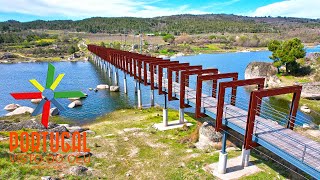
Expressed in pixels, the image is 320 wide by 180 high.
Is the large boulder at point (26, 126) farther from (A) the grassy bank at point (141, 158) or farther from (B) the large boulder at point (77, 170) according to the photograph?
(B) the large boulder at point (77, 170)

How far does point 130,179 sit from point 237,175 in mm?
8573

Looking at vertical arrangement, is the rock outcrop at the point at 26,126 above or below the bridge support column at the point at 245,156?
below

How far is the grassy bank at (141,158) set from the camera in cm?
1895

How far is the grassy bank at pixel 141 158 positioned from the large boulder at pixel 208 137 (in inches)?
31.3

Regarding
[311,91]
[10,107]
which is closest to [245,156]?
[311,91]

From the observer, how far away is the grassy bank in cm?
1895

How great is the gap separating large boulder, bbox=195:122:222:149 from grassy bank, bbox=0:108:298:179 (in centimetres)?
79

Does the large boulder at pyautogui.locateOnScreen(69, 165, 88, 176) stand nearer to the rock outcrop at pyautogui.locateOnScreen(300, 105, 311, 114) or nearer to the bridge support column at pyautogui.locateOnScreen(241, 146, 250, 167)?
the bridge support column at pyautogui.locateOnScreen(241, 146, 250, 167)

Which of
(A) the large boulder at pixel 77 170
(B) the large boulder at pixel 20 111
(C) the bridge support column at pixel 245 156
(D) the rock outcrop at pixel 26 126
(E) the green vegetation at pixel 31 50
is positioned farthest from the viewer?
(E) the green vegetation at pixel 31 50

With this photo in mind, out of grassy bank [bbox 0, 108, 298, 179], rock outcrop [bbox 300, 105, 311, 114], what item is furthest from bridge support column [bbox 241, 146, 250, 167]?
rock outcrop [bbox 300, 105, 311, 114]

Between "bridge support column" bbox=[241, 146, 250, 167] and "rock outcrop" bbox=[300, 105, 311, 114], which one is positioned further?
"rock outcrop" bbox=[300, 105, 311, 114]

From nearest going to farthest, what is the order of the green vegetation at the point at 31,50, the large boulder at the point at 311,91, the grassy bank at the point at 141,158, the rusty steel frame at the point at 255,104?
the rusty steel frame at the point at 255,104, the grassy bank at the point at 141,158, the large boulder at the point at 311,91, the green vegetation at the point at 31,50

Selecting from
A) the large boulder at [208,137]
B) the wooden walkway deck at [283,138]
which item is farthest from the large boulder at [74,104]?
the wooden walkway deck at [283,138]

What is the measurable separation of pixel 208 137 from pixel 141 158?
22.8ft
